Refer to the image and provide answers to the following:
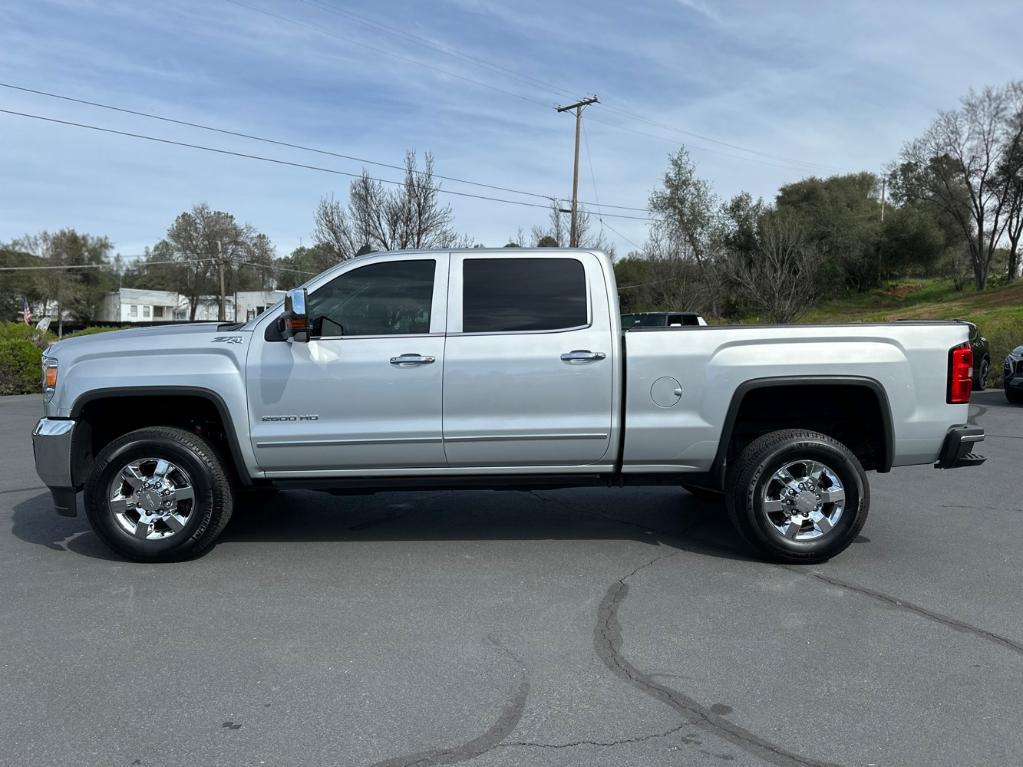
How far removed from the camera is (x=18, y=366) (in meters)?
18.5

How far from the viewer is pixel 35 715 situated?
3355mm

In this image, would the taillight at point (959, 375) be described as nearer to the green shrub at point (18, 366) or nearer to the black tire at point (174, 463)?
the black tire at point (174, 463)

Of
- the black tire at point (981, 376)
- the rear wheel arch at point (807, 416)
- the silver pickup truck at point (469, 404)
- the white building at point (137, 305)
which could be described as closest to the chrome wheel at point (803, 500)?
the silver pickup truck at point (469, 404)

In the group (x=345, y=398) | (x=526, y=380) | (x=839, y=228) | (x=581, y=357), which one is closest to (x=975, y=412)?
(x=581, y=357)

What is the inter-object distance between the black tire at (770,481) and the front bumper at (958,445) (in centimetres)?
61

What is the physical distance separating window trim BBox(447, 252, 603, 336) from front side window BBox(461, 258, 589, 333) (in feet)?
0.05

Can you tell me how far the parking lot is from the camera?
318 cm

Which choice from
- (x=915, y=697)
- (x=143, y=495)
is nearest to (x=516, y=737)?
(x=915, y=697)

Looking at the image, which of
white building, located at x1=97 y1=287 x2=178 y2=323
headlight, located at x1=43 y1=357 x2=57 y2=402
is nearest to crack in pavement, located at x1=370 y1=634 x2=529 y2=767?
headlight, located at x1=43 y1=357 x2=57 y2=402

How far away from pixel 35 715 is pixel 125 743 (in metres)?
0.50

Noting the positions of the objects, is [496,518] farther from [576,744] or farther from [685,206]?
[685,206]

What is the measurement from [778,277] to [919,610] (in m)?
24.8

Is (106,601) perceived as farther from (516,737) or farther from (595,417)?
(595,417)

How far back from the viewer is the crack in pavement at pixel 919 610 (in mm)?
4102
